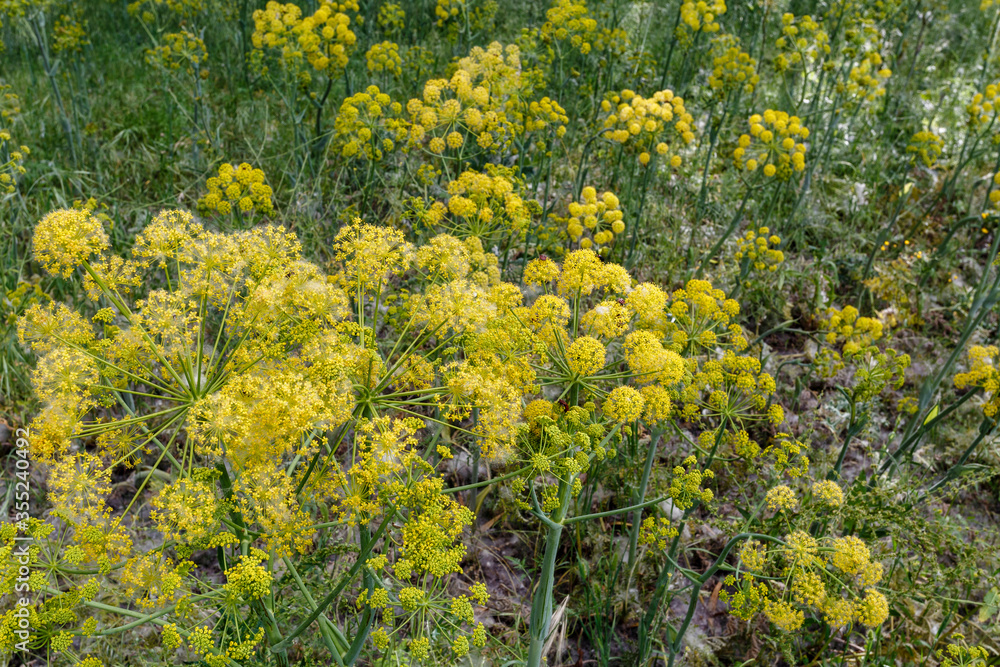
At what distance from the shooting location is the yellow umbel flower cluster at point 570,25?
4875mm

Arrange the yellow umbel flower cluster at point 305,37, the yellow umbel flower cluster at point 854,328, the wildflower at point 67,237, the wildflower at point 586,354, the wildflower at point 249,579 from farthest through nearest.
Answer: the yellow umbel flower cluster at point 305,37 → the yellow umbel flower cluster at point 854,328 → the wildflower at point 586,354 → the wildflower at point 67,237 → the wildflower at point 249,579

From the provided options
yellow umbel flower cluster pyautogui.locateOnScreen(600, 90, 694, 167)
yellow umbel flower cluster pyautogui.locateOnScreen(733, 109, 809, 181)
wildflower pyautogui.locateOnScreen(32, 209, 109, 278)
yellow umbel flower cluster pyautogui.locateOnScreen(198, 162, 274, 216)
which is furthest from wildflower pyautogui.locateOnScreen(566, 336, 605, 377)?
yellow umbel flower cluster pyautogui.locateOnScreen(733, 109, 809, 181)

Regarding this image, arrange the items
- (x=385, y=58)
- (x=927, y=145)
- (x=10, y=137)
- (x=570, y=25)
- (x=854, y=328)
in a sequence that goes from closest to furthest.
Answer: (x=854, y=328)
(x=10, y=137)
(x=385, y=58)
(x=570, y=25)
(x=927, y=145)

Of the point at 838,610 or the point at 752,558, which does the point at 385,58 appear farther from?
the point at 838,610

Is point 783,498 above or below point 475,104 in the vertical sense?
below

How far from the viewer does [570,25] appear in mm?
4914

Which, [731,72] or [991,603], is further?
[731,72]

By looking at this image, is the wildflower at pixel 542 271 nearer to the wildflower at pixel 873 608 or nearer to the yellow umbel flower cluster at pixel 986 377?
the wildflower at pixel 873 608

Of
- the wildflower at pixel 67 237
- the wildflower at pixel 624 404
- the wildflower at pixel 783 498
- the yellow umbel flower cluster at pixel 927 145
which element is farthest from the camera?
the yellow umbel flower cluster at pixel 927 145

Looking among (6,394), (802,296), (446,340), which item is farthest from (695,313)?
(6,394)

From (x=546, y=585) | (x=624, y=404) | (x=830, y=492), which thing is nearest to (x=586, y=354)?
(x=624, y=404)

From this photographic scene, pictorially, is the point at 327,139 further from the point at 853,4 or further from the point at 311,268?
the point at 853,4

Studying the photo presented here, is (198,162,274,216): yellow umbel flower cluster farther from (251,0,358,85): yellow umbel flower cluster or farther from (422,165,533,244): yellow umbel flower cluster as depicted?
(251,0,358,85): yellow umbel flower cluster

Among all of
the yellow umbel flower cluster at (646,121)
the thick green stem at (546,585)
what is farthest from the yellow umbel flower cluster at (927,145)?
the thick green stem at (546,585)
